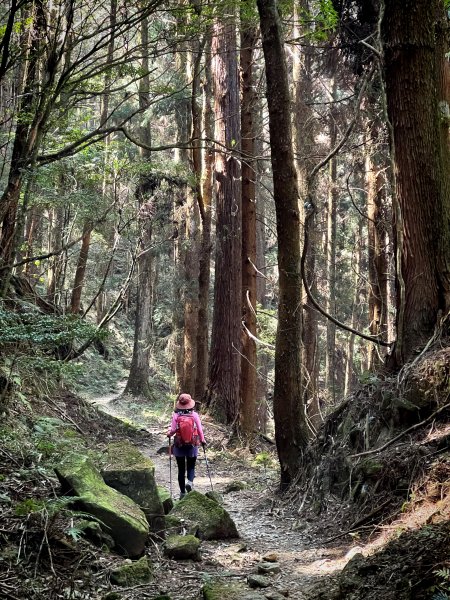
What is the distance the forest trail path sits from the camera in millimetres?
5371

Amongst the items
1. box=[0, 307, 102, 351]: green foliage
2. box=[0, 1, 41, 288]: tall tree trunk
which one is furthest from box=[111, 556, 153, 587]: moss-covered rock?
box=[0, 1, 41, 288]: tall tree trunk

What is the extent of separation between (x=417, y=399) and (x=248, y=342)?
7213mm

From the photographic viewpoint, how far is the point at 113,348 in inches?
1367

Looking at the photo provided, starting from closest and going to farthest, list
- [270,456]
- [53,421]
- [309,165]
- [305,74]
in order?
1. [53,421]
2. [270,456]
3. [309,165]
4. [305,74]

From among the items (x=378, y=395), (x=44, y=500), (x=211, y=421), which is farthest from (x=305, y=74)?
(x=44, y=500)

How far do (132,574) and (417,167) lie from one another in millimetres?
5634

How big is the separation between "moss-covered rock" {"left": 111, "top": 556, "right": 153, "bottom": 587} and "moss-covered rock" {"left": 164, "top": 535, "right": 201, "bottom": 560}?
74 cm

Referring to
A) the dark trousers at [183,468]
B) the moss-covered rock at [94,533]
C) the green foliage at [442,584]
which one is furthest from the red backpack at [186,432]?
the green foliage at [442,584]

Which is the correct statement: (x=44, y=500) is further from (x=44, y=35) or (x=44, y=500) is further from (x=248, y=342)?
(x=248, y=342)

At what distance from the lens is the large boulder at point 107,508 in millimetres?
5691

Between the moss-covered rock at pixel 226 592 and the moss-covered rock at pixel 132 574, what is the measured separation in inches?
21.8

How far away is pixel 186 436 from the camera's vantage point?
30.8 feet

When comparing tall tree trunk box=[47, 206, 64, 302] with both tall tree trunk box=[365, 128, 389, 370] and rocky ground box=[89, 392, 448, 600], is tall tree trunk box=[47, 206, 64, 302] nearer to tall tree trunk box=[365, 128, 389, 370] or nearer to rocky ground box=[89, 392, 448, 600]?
rocky ground box=[89, 392, 448, 600]

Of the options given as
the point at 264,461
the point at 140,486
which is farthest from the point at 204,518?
the point at 264,461
